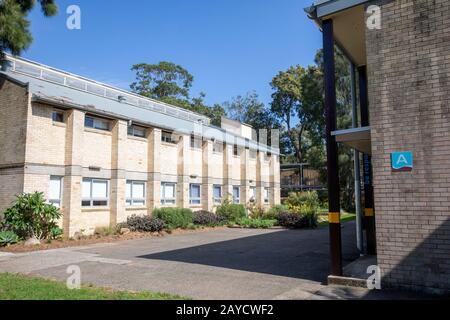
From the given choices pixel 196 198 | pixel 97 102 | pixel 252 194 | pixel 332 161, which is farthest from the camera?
pixel 252 194

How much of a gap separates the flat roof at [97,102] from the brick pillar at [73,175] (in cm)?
83

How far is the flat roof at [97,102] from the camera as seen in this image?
699 inches

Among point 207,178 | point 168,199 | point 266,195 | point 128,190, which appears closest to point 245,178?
point 266,195

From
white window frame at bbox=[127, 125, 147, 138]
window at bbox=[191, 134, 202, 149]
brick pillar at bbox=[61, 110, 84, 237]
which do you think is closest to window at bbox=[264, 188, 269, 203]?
window at bbox=[191, 134, 202, 149]

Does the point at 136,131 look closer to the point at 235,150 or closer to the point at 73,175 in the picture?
the point at 73,175

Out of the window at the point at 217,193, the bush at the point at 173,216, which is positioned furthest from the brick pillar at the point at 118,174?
the window at the point at 217,193

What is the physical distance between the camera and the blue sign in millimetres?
7195

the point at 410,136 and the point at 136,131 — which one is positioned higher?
the point at 136,131

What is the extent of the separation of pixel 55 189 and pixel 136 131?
6374 mm

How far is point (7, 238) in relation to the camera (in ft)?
48.4

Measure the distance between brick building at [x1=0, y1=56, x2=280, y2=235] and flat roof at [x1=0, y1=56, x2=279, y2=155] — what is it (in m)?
0.07

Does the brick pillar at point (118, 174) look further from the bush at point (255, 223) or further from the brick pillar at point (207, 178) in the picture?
the bush at point (255, 223)
